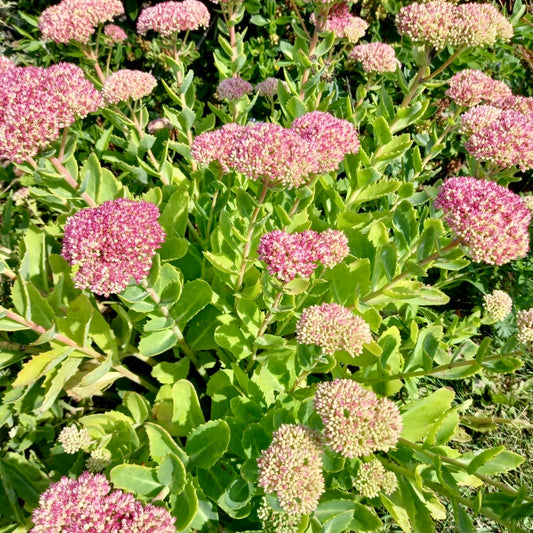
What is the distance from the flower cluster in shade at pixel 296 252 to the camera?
4.42ft

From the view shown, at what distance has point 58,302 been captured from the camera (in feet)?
4.99

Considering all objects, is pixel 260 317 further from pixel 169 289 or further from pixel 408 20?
pixel 408 20

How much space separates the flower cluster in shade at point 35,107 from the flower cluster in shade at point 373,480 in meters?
1.38

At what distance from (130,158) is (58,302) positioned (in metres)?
0.81

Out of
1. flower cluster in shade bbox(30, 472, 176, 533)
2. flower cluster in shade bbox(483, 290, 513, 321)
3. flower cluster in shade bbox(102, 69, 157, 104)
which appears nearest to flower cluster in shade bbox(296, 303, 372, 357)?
flower cluster in shade bbox(30, 472, 176, 533)

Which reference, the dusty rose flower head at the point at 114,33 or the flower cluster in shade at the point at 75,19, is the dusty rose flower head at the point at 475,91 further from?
the dusty rose flower head at the point at 114,33

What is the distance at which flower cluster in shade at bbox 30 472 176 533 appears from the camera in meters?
1.04

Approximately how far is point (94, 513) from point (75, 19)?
1.85 metres

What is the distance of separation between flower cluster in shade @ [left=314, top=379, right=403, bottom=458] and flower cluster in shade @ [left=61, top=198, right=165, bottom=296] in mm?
621

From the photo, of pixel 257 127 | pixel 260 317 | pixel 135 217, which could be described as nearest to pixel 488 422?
pixel 260 317

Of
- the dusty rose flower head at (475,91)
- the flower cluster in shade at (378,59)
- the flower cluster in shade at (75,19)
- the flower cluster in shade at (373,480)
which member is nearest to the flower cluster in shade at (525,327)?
the flower cluster in shade at (373,480)

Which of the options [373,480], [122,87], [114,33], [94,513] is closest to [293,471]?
[373,480]

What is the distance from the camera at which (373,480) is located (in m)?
1.36

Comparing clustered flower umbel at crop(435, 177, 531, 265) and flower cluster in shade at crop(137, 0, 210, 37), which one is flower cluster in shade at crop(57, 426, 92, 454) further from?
flower cluster in shade at crop(137, 0, 210, 37)
